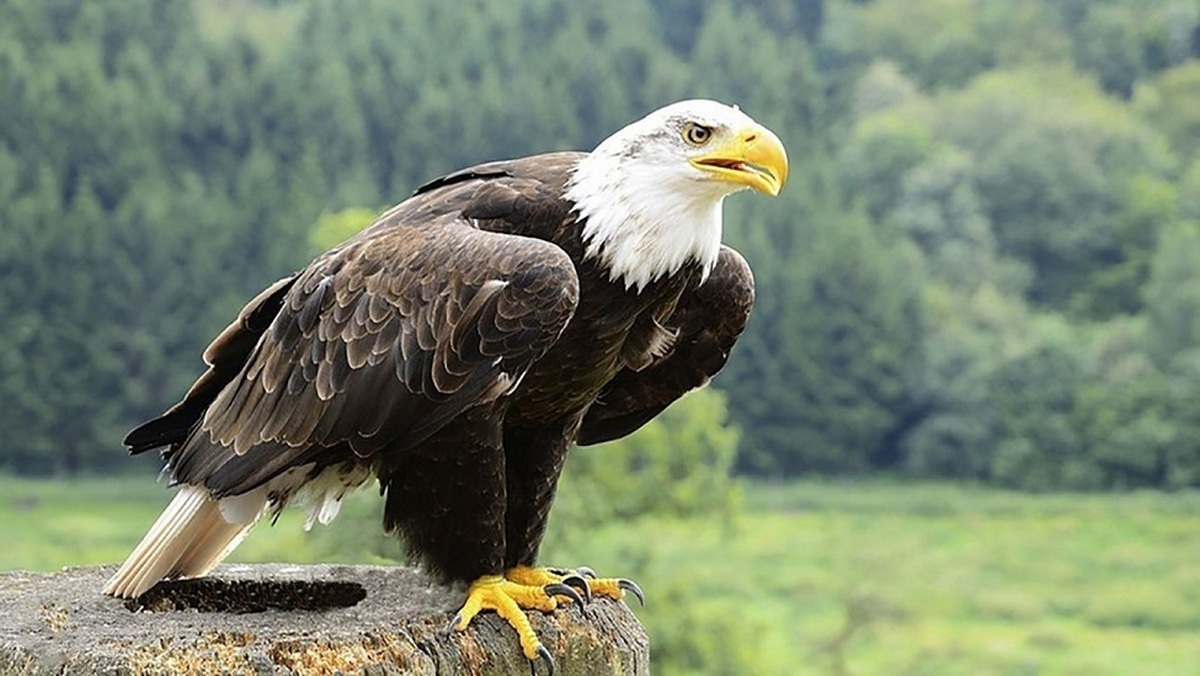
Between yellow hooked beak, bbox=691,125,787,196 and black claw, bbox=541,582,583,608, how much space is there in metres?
1.42

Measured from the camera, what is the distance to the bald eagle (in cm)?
506

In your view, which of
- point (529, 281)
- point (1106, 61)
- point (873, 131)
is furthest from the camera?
point (1106, 61)

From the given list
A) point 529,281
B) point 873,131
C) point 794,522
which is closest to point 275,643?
point 529,281

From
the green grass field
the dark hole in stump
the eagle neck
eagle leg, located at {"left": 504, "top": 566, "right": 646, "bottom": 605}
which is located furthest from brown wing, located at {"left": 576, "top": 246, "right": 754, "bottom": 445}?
the green grass field

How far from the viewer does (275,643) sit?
4.46 meters

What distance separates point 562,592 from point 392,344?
99cm

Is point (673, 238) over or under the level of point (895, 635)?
under

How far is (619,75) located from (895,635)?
3149 cm

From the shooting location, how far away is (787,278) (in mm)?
59219

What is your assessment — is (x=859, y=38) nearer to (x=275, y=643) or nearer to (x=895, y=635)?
(x=895, y=635)

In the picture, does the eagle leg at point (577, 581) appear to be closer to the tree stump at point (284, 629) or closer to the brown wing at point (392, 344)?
the tree stump at point (284, 629)

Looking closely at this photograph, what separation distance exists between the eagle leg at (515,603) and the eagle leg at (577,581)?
0.25 feet

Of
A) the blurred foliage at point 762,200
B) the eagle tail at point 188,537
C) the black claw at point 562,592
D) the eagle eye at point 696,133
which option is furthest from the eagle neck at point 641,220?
the blurred foliage at point 762,200

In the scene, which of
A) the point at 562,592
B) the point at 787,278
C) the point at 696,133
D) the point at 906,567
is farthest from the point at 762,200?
the point at 696,133
